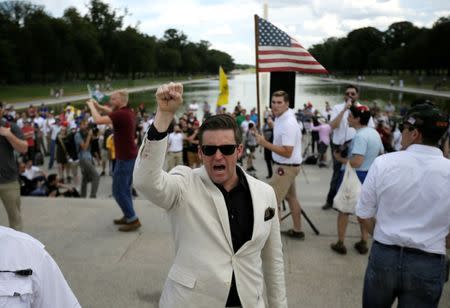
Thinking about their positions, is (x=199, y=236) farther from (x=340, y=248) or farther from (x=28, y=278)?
(x=340, y=248)

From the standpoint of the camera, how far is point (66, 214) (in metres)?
6.45

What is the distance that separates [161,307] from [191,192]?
2.09ft

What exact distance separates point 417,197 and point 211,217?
136cm

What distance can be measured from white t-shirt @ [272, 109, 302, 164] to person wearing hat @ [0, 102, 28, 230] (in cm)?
310

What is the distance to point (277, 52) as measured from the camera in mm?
5910

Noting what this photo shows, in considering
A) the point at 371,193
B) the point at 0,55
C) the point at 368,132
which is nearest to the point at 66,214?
the point at 368,132

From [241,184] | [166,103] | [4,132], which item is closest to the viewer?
[166,103]

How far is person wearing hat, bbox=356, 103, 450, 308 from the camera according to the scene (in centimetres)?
243

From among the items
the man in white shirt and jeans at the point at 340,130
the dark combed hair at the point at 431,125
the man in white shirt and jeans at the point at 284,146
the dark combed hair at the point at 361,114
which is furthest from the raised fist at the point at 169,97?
the man in white shirt and jeans at the point at 340,130

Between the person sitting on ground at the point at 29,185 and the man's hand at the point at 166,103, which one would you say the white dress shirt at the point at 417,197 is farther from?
the person sitting on ground at the point at 29,185

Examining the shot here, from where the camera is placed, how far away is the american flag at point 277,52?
19.2 feet

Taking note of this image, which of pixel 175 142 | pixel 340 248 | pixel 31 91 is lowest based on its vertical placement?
pixel 340 248

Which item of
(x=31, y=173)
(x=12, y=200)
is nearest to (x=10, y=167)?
(x=12, y=200)

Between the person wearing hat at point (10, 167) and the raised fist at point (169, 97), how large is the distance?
3.39 metres
